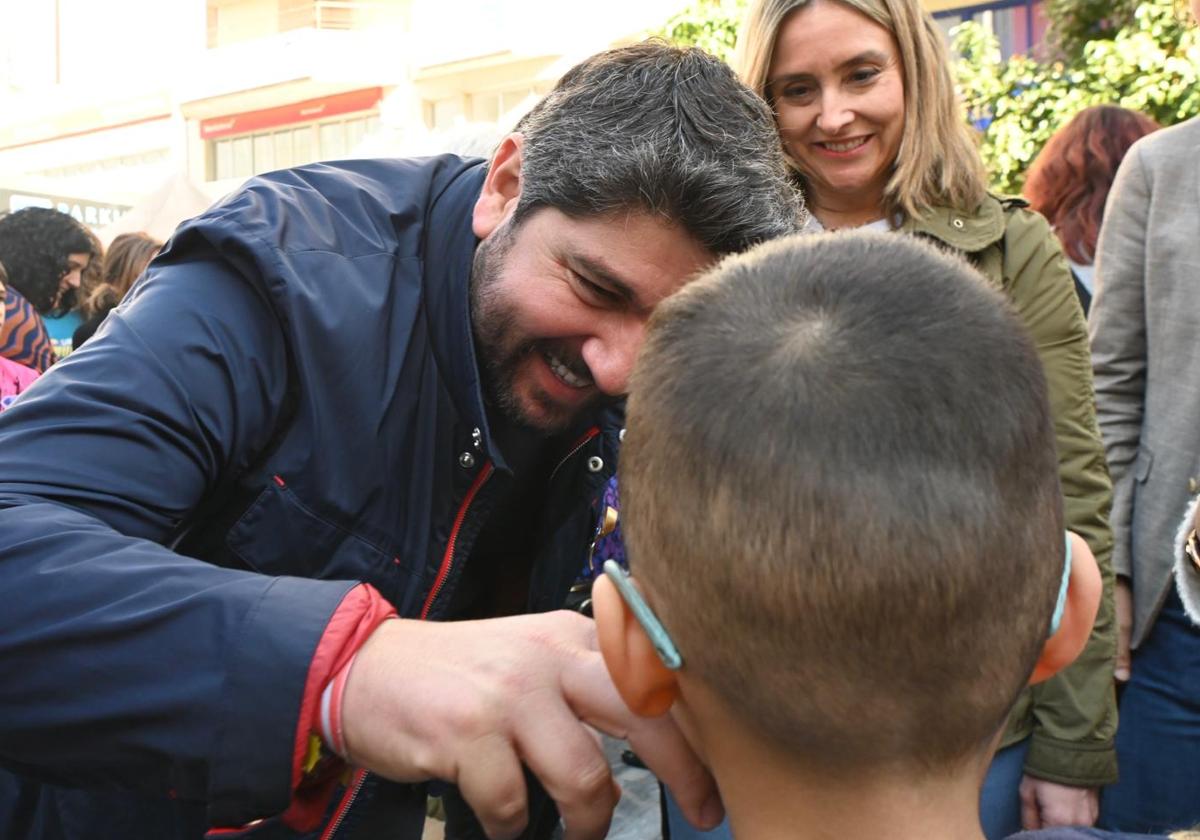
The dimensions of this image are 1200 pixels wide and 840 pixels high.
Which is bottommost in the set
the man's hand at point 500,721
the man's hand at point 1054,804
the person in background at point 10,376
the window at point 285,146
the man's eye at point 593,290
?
the window at point 285,146

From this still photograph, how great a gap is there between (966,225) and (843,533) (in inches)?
66.3

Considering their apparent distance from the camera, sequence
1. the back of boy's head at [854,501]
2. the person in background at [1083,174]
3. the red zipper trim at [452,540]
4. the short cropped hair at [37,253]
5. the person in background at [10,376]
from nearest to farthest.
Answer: the back of boy's head at [854,501] → the red zipper trim at [452,540] → the person in background at [1083,174] → the person in background at [10,376] → the short cropped hair at [37,253]

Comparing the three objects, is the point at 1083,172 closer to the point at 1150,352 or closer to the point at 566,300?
the point at 1150,352

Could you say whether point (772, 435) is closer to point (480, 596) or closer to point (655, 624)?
point (655, 624)

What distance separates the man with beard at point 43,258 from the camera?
594 centimetres

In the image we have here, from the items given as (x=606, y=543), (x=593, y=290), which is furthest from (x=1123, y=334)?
(x=593, y=290)

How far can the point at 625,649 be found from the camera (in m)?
1.16

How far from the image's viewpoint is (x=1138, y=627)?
8.16ft

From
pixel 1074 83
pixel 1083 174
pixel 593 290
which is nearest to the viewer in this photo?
pixel 593 290

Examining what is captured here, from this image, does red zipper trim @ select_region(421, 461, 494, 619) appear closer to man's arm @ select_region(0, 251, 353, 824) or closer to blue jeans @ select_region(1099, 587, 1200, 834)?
man's arm @ select_region(0, 251, 353, 824)

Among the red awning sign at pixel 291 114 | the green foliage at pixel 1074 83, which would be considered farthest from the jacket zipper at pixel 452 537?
the red awning sign at pixel 291 114

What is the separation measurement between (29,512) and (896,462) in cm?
95

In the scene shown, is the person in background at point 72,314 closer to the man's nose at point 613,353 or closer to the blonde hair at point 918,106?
the blonde hair at point 918,106

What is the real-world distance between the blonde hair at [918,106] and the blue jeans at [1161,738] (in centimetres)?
99
